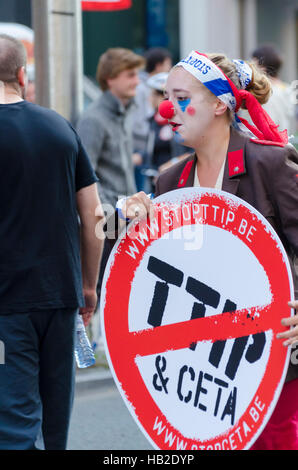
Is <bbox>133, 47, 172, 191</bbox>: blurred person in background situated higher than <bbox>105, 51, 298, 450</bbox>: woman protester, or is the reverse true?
<bbox>105, 51, 298, 450</bbox>: woman protester

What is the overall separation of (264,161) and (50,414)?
1.28 meters

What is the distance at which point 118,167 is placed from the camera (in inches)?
247

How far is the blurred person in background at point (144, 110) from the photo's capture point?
9250 mm

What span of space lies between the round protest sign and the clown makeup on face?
0.73ft

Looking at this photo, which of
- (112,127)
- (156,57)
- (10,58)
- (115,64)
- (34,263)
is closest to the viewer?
(34,263)

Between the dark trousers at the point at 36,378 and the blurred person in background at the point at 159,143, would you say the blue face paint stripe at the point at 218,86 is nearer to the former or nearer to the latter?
the dark trousers at the point at 36,378

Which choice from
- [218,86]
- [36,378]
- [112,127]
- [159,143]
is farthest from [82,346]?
[159,143]

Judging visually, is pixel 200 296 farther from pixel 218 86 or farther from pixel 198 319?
pixel 218 86

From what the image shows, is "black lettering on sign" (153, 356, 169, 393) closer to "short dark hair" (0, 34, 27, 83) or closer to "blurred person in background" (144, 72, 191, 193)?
"short dark hair" (0, 34, 27, 83)

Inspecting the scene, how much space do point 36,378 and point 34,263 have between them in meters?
0.42

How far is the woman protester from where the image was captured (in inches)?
112

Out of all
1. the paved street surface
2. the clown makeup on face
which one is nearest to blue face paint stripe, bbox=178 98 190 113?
the clown makeup on face

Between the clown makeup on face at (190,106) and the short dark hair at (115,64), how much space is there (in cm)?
361

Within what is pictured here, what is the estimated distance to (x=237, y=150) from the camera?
9.66ft
